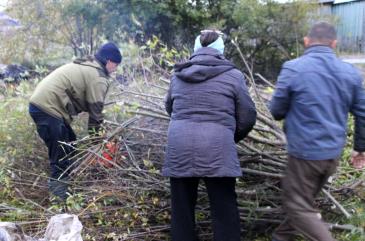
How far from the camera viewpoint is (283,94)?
3.28 meters

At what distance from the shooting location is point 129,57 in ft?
18.6

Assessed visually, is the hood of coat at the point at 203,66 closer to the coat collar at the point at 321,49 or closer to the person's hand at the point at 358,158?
the coat collar at the point at 321,49

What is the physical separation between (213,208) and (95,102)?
174 cm

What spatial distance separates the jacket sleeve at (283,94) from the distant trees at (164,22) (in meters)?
9.02

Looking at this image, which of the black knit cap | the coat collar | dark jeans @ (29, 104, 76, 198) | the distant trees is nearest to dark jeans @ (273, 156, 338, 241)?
the coat collar

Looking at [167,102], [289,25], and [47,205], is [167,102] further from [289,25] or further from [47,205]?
[289,25]

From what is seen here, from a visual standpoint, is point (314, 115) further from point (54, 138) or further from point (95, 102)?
point (54, 138)

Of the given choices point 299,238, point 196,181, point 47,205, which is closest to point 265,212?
point 299,238

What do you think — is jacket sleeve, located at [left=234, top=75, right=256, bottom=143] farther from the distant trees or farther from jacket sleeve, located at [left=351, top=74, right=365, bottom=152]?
the distant trees

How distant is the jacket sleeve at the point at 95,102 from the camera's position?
471cm

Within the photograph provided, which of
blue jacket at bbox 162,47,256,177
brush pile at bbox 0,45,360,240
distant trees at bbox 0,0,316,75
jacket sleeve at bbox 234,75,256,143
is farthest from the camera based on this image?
distant trees at bbox 0,0,316,75

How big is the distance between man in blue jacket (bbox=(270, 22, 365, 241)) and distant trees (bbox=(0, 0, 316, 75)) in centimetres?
901

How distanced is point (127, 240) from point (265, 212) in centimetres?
114

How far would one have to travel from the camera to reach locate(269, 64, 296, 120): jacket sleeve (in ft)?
10.7
